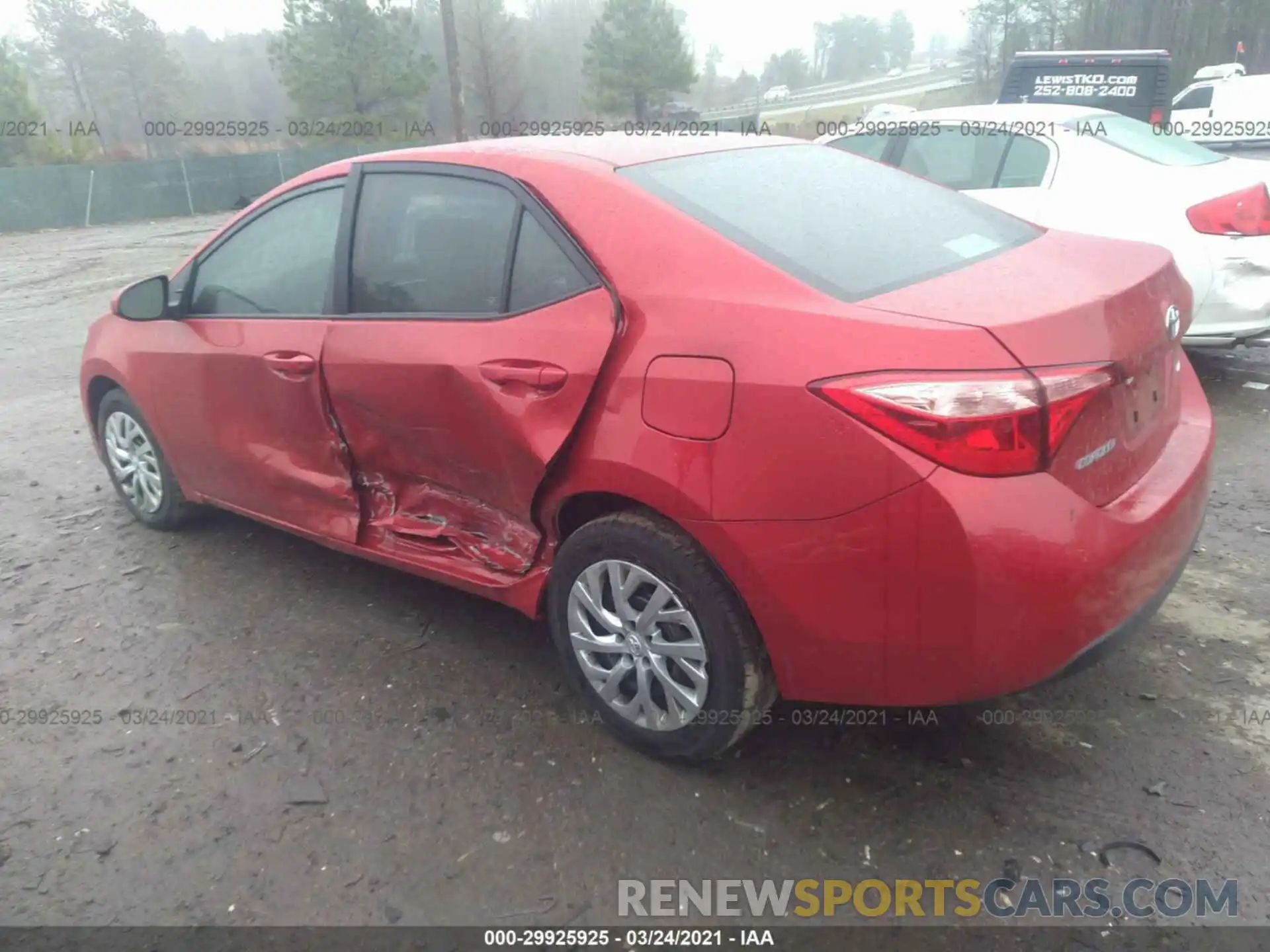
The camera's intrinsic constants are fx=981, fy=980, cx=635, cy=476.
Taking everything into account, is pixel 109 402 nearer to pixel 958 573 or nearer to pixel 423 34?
pixel 958 573

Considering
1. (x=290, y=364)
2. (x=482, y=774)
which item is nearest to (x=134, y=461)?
(x=290, y=364)

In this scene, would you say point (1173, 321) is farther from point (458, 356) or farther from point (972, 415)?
point (458, 356)

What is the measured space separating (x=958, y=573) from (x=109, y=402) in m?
3.89

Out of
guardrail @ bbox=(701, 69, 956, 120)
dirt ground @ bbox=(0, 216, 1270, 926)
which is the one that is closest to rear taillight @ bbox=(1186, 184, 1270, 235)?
dirt ground @ bbox=(0, 216, 1270, 926)

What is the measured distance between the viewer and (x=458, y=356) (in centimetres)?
280

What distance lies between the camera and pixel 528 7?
6638cm

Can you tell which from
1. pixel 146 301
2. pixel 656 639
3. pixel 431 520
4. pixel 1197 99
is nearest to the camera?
pixel 656 639

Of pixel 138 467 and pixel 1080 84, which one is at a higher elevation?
pixel 1080 84

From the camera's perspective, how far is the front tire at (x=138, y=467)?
4.24m

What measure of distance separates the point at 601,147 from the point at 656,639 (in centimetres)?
151

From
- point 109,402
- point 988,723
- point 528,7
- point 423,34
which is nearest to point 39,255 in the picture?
point 109,402

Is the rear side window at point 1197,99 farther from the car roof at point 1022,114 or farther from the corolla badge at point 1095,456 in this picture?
the corolla badge at point 1095,456

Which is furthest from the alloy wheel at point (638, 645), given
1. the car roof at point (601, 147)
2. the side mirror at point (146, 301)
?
the side mirror at point (146, 301)

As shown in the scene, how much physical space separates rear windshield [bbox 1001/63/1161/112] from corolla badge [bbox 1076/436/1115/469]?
13.7 metres
